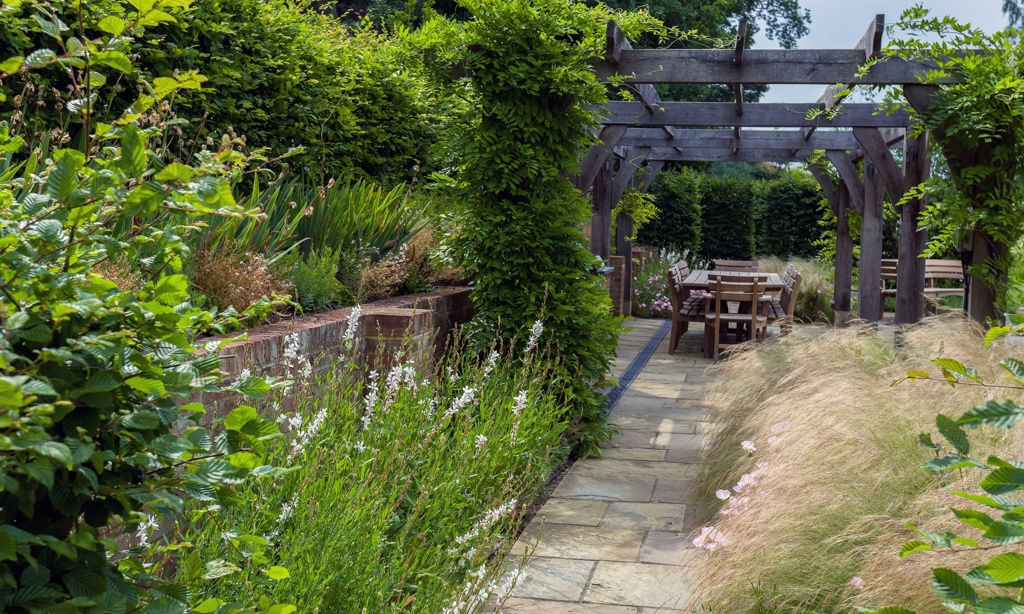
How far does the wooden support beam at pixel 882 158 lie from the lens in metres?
9.28

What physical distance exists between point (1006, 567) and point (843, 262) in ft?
40.7

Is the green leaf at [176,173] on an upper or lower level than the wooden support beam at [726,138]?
lower

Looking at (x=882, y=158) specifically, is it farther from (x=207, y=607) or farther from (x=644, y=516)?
(x=207, y=607)

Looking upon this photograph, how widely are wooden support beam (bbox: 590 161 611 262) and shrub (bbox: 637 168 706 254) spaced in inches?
291

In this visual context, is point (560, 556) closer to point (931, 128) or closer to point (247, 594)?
point (247, 594)

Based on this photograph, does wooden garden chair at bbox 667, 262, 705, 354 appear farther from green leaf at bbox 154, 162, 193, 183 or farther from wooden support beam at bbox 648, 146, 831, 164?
green leaf at bbox 154, 162, 193, 183

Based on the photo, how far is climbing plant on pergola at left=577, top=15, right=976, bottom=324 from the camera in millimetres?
6238

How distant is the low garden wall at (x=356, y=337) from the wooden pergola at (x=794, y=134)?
1.80 meters

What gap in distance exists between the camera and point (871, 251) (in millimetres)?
10312

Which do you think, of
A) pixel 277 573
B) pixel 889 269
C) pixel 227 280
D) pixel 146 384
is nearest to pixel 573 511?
pixel 227 280

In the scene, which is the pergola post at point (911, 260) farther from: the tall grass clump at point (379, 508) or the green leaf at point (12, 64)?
the green leaf at point (12, 64)

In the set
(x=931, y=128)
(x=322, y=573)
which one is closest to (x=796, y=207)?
(x=931, y=128)

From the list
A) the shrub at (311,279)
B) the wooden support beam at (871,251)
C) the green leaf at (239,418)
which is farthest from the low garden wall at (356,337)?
the wooden support beam at (871,251)

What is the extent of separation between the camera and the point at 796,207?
20000mm
